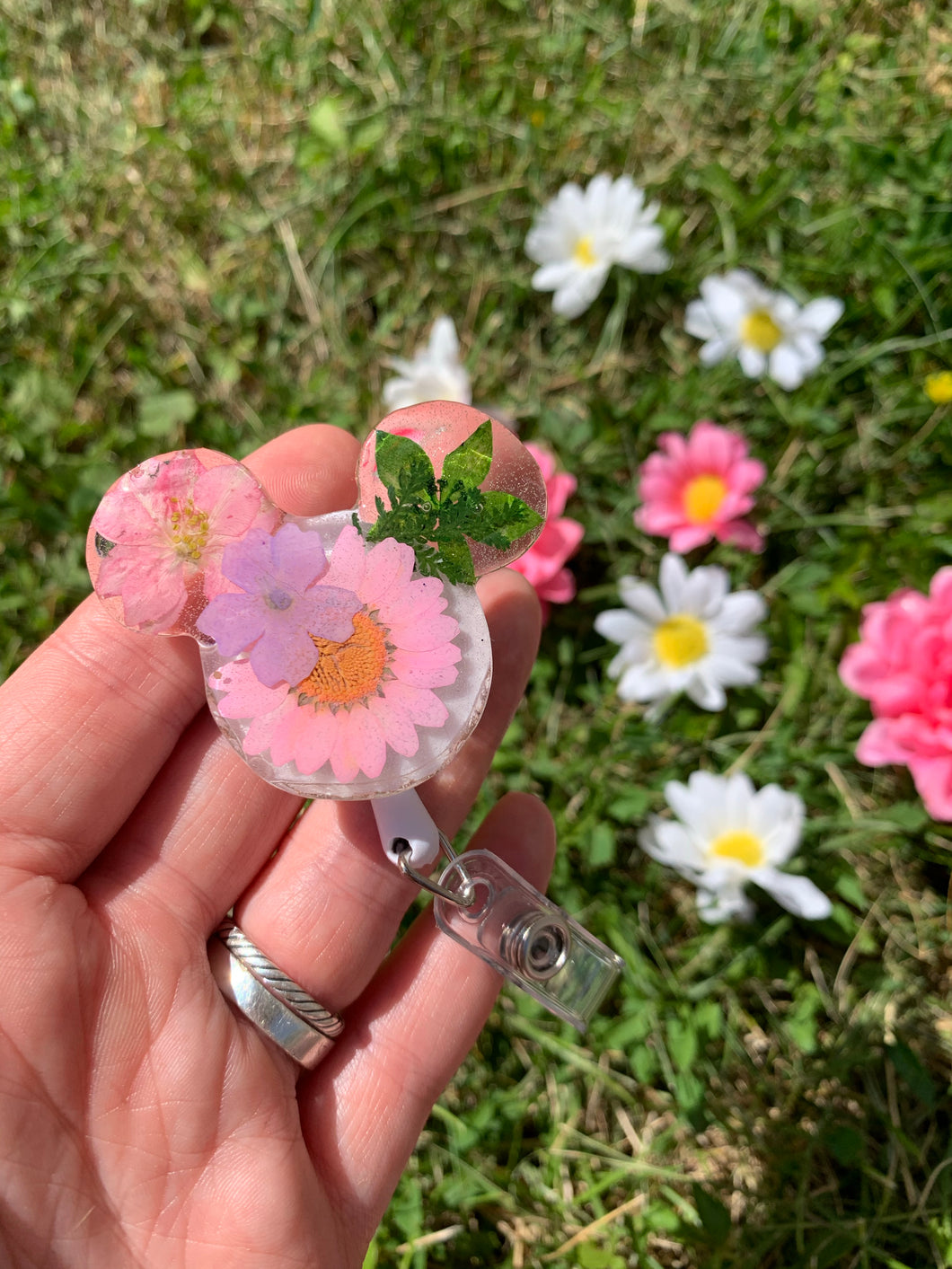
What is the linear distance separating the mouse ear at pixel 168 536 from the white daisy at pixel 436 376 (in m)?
0.83

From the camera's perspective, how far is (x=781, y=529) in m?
2.44

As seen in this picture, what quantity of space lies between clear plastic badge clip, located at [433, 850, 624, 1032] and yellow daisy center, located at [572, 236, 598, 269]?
1.52 meters

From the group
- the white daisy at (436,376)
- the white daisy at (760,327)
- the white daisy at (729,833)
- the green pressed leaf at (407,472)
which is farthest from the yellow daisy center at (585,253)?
the white daisy at (729,833)

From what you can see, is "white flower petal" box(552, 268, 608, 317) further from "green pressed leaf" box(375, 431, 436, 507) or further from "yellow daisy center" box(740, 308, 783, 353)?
"green pressed leaf" box(375, 431, 436, 507)

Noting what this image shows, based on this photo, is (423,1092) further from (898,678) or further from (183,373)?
(183,373)

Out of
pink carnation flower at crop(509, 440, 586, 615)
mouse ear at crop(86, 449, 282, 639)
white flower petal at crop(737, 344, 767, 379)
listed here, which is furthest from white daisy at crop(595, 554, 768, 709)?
mouse ear at crop(86, 449, 282, 639)

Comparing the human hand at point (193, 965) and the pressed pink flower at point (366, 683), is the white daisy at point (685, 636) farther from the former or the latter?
the pressed pink flower at point (366, 683)

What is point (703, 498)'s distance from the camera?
2.26 m

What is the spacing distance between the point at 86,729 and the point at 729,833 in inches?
49.5

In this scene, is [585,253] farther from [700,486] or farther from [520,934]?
[520,934]

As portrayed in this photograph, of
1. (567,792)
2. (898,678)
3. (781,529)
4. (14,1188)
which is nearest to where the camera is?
(14,1188)

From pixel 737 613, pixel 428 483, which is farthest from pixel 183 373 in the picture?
pixel 737 613

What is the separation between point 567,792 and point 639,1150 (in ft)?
2.50

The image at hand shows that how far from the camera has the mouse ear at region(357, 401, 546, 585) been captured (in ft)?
5.09
